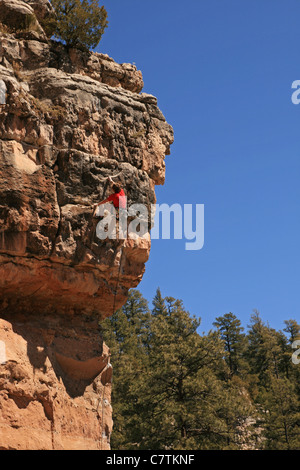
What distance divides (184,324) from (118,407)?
5.25 metres

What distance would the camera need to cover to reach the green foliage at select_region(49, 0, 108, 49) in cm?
1365

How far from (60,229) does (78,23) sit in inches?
217

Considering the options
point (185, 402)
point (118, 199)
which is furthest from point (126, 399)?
point (118, 199)

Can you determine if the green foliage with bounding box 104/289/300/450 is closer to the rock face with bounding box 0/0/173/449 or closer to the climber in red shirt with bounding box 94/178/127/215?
the rock face with bounding box 0/0/173/449

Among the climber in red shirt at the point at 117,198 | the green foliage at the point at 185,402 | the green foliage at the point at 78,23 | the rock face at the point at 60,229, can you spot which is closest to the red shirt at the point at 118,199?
the climber in red shirt at the point at 117,198

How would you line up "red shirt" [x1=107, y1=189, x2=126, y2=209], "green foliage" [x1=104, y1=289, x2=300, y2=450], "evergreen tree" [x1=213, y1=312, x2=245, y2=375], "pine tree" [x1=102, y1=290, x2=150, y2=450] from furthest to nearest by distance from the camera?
"evergreen tree" [x1=213, y1=312, x2=245, y2=375] → "pine tree" [x1=102, y1=290, x2=150, y2=450] → "green foliage" [x1=104, y1=289, x2=300, y2=450] → "red shirt" [x1=107, y1=189, x2=126, y2=209]

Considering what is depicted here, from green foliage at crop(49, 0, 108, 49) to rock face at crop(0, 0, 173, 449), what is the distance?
357mm

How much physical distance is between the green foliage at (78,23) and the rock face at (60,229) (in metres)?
0.36

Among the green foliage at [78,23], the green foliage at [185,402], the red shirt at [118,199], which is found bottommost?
the green foliage at [185,402]

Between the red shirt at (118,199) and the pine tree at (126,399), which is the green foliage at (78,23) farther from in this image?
the pine tree at (126,399)

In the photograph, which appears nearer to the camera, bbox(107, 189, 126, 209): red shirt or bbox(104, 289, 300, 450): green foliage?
bbox(107, 189, 126, 209): red shirt

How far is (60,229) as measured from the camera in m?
11.5

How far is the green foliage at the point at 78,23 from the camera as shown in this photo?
44.8 ft

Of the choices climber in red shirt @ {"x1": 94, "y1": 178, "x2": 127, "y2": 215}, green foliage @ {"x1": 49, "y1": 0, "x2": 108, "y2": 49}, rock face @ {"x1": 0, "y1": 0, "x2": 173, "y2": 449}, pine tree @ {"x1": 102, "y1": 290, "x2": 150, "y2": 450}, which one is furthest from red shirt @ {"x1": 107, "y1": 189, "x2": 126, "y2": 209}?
pine tree @ {"x1": 102, "y1": 290, "x2": 150, "y2": 450}
